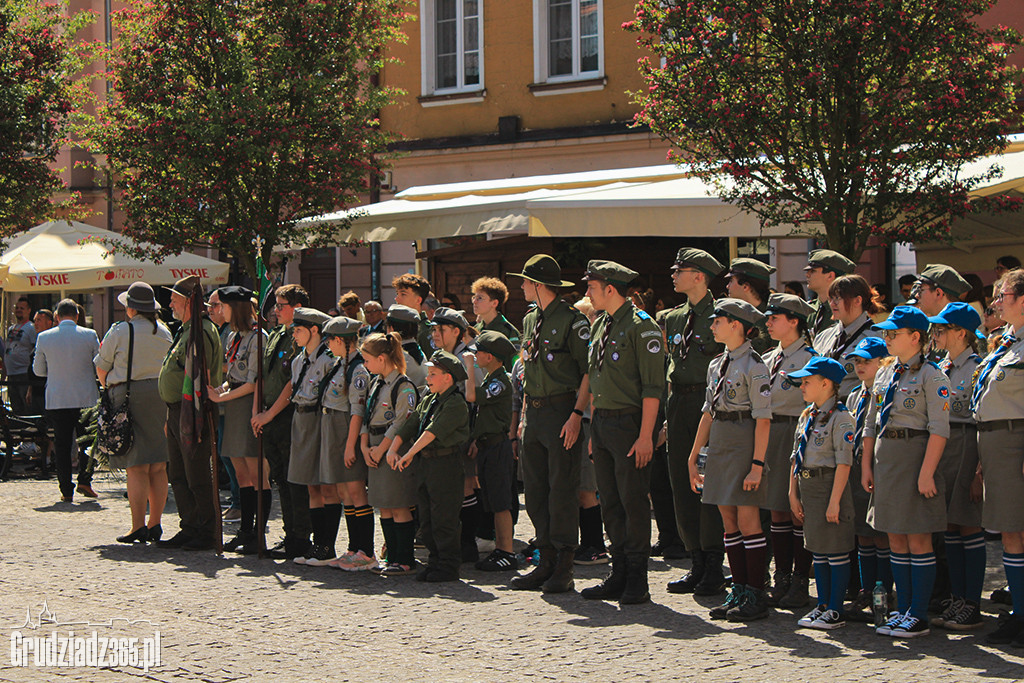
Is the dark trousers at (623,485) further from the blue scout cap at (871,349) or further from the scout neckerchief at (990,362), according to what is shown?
the scout neckerchief at (990,362)

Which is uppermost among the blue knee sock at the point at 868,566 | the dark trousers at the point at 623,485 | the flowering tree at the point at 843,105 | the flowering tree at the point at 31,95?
the flowering tree at the point at 31,95

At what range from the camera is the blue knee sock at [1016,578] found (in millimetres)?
6352

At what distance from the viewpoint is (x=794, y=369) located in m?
7.22

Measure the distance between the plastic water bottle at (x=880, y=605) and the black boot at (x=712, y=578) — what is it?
1.02 m

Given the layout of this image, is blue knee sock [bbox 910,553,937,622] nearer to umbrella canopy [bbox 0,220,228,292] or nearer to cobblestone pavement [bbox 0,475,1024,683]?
cobblestone pavement [bbox 0,475,1024,683]

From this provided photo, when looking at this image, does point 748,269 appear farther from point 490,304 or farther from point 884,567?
point 490,304

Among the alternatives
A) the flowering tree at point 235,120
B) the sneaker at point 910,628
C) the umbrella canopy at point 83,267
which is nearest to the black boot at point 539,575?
the sneaker at point 910,628

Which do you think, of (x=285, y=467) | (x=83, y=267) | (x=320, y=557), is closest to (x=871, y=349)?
(x=320, y=557)

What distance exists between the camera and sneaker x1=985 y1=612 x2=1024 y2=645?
6.30 m

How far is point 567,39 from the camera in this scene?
2005 centimetres

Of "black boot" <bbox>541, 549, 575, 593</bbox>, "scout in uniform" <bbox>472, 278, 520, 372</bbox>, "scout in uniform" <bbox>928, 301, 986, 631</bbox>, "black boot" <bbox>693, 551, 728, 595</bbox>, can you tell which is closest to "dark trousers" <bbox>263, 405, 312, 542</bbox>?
"scout in uniform" <bbox>472, 278, 520, 372</bbox>

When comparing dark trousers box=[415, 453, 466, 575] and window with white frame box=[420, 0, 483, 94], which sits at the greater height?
window with white frame box=[420, 0, 483, 94]

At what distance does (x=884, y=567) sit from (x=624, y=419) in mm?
1679

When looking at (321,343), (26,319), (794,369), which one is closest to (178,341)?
(321,343)
